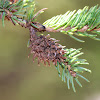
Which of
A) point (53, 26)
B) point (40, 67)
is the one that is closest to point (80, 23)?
point (53, 26)

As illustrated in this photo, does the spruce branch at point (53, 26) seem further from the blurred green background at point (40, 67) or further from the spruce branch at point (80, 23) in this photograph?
the blurred green background at point (40, 67)

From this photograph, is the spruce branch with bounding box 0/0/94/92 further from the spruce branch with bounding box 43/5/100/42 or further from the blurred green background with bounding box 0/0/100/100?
the blurred green background with bounding box 0/0/100/100

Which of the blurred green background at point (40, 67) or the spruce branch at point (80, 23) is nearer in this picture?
the spruce branch at point (80, 23)

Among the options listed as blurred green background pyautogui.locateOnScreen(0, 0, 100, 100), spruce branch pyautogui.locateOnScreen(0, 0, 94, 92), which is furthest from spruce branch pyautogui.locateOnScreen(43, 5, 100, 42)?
blurred green background pyautogui.locateOnScreen(0, 0, 100, 100)

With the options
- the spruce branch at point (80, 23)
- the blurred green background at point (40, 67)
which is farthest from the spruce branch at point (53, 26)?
the blurred green background at point (40, 67)

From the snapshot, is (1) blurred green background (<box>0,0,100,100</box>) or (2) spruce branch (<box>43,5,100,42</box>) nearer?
(2) spruce branch (<box>43,5,100,42</box>)

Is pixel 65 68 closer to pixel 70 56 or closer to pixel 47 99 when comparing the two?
pixel 70 56

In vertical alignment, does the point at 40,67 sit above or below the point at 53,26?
below

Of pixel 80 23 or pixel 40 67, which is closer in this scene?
pixel 80 23

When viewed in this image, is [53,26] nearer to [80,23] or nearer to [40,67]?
[80,23]
